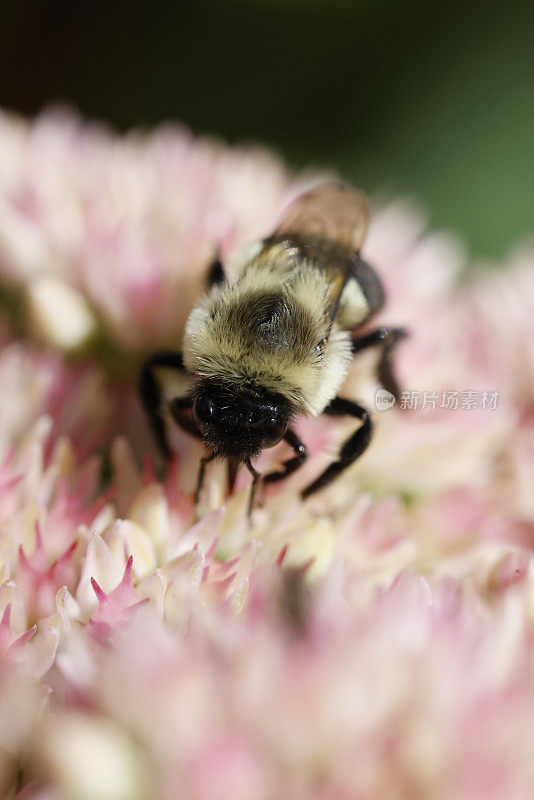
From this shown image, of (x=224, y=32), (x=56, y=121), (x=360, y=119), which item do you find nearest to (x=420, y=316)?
(x=56, y=121)

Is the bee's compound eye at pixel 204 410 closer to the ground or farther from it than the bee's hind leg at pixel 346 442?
farther from it

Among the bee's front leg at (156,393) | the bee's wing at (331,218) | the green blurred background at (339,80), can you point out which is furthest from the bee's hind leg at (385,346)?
the green blurred background at (339,80)

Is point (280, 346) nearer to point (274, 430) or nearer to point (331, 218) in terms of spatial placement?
point (274, 430)

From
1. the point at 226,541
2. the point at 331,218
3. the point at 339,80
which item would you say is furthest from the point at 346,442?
the point at 339,80

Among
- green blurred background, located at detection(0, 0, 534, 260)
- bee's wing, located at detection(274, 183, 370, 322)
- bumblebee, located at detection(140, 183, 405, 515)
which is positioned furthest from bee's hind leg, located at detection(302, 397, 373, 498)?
green blurred background, located at detection(0, 0, 534, 260)

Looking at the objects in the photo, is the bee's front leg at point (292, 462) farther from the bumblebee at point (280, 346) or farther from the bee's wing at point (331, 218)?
the bee's wing at point (331, 218)

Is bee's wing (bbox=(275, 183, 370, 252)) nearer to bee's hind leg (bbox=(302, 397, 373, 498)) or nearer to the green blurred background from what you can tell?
bee's hind leg (bbox=(302, 397, 373, 498))

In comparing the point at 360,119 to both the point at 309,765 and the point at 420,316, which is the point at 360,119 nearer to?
the point at 420,316
